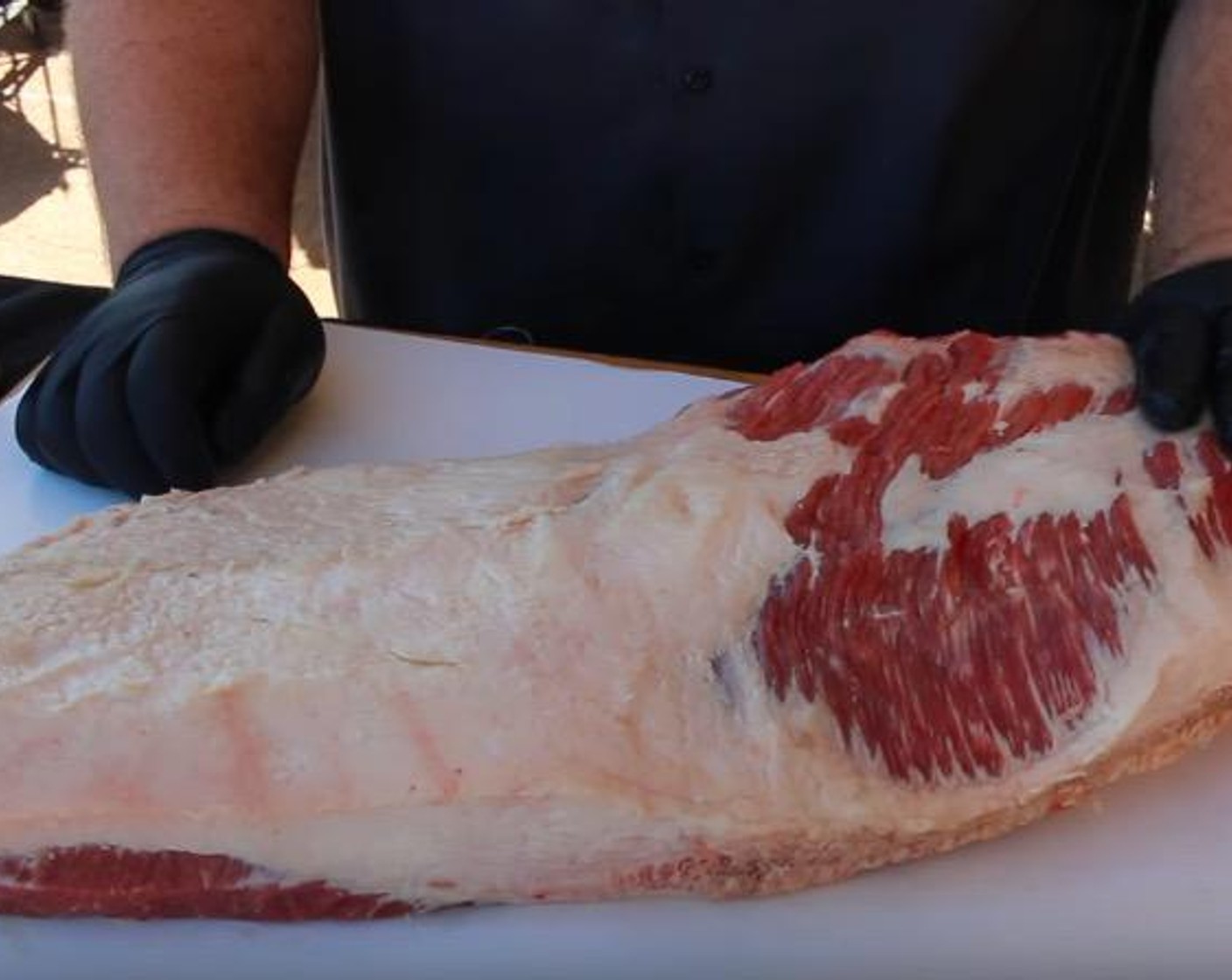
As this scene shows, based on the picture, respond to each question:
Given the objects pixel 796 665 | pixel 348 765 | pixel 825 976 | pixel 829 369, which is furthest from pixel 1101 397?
pixel 348 765

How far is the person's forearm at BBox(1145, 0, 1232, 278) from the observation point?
1.57m

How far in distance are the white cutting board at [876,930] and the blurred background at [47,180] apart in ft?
7.86

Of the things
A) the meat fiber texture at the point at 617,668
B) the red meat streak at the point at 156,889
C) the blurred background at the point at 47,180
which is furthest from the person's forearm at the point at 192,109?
the blurred background at the point at 47,180

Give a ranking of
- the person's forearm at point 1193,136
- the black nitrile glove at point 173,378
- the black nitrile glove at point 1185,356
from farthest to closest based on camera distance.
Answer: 1. the person's forearm at point 1193,136
2. the black nitrile glove at point 173,378
3. the black nitrile glove at point 1185,356

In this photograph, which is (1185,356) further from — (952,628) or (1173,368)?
(952,628)

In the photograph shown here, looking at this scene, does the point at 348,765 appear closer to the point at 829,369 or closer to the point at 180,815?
the point at 180,815

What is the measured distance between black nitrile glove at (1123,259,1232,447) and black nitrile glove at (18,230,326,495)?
0.74 m

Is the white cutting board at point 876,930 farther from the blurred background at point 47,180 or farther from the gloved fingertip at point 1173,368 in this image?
the blurred background at point 47,180

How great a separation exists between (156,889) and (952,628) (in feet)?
1.75

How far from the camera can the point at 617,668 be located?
39.9 inches

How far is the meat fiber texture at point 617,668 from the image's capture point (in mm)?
969

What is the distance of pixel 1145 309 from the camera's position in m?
1.30

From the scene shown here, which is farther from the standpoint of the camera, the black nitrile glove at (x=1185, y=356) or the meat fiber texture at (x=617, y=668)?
the black nitrile glove at (x=1185, y=356)

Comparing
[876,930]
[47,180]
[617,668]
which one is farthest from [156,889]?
[47,180]
